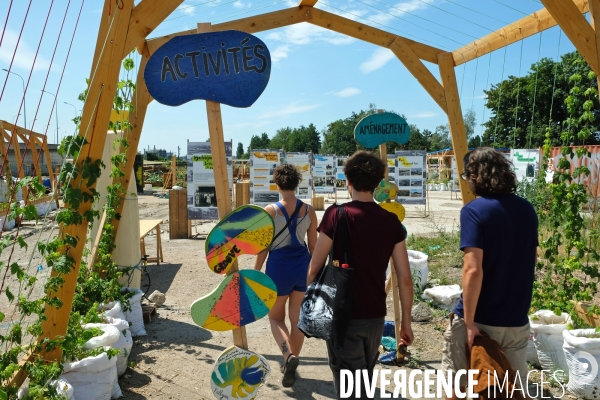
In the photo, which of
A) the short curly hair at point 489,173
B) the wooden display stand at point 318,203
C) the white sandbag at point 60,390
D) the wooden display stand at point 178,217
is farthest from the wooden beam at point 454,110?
the wooden display stand at point 318,203

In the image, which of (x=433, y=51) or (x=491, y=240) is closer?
(x=491, y=240)

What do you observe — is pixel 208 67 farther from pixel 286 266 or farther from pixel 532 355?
pixel 532 355

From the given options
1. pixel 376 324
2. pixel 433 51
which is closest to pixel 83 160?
pixel 376 324

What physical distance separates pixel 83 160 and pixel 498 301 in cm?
276

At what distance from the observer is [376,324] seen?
2.63 m

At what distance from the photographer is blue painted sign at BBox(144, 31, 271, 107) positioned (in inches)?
111

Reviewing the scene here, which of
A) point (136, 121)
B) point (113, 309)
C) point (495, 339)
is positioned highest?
point (136, 121)

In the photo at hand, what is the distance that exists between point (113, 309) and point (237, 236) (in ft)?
7.21

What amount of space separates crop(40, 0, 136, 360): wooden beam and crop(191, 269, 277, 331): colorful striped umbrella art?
109 centimetres

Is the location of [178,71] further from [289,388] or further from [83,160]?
[289,388]

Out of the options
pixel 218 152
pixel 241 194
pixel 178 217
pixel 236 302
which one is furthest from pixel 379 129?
pixel 241 194

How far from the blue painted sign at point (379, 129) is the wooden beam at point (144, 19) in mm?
1927

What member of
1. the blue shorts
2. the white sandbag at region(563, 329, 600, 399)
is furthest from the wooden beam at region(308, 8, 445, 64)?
the white sandbag at region(563, 329, 600, 399)

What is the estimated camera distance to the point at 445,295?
20.0 feet
